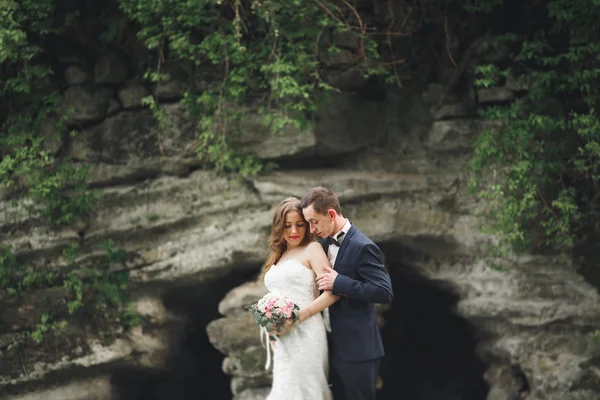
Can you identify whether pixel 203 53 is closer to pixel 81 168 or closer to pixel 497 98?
pixel 81 168

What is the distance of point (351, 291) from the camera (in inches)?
201

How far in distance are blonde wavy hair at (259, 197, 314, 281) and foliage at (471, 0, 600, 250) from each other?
11.7ft

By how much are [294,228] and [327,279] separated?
1.54ft

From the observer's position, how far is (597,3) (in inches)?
313

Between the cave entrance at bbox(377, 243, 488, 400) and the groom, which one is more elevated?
the groom

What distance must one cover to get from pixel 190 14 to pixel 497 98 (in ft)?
11.5

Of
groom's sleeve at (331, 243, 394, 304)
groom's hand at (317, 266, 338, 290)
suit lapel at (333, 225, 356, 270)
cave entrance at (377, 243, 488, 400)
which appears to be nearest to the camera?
groom's sleeve at (331, 243, 394, 304)

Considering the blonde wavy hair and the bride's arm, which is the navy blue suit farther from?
the blonde wavy hair

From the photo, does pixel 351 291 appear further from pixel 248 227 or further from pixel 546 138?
pixel 546 138

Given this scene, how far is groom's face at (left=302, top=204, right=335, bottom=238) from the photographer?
5230 mm

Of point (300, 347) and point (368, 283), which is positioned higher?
point (368, 283)

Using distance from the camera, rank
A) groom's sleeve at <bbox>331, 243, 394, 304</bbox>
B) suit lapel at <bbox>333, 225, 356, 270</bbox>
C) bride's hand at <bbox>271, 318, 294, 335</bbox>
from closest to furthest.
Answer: groom's sleeve at <bbox>331, 243, 394, 304</bbox>
suit lapel at <bbox>333, 225, 356, 270</bbox>
bride's hand at <bbox>271, 318, 294, 335</bbox>

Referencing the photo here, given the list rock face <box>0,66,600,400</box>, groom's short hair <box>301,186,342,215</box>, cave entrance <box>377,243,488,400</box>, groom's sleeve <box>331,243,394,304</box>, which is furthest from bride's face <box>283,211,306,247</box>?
cave entrance <box>377,243,488,400</box>

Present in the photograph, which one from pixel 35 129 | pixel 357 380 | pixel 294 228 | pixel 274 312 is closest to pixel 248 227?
pixel 35 129
